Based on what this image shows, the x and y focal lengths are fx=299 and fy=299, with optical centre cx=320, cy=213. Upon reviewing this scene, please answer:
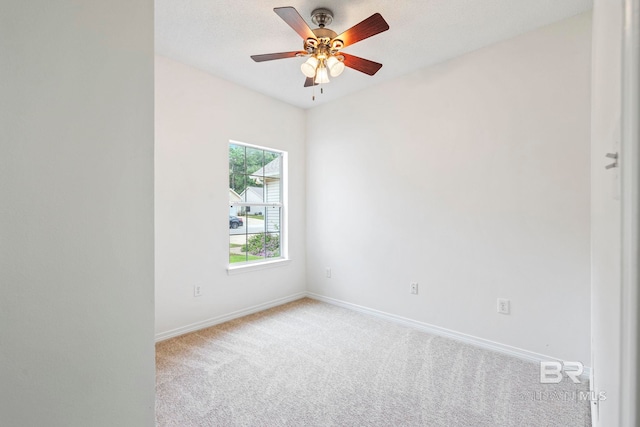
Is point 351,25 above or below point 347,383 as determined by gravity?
above

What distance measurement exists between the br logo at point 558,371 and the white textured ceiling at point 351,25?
2.62 meters

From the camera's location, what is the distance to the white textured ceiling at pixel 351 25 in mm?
2117

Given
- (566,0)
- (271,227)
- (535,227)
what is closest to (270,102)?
(271,227)

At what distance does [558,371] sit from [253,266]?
2960 mm

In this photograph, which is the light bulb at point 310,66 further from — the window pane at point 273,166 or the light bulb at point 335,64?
the window pane at point 273,166

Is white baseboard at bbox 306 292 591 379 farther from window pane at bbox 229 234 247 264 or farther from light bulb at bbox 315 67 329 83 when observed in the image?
light bulb at bbox 315 67 329 83

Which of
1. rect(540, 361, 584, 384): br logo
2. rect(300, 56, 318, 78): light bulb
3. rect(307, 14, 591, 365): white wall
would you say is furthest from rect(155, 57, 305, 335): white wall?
rect(540, 361, 584, 384): br logo

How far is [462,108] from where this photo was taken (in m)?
2.78

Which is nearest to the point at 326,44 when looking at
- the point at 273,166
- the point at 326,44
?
the point at 326,44

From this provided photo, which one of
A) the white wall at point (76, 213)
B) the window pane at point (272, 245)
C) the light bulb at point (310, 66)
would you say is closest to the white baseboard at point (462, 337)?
the window pane at point (272, 245)

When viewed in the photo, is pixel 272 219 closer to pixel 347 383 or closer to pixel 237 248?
pixel 237 248

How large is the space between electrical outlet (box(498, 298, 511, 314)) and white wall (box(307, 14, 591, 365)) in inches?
1.5

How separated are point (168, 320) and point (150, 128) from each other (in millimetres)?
2515

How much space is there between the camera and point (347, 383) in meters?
2.12
